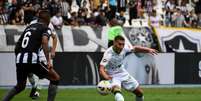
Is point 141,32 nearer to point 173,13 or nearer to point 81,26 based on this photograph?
point 81,26

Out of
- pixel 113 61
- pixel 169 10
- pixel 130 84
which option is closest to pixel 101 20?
pixel 169 10

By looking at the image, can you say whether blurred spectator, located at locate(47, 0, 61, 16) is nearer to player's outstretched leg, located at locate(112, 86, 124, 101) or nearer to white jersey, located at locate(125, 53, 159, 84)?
white jersey, located at locate(125, 53, 159, 84)

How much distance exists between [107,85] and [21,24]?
44.7 feet

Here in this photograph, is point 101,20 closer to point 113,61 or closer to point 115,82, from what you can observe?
point 113,61

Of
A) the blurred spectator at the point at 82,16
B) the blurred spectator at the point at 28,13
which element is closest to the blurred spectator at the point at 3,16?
the blurred spectator at the point at 28,13

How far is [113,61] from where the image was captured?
1485 centimetres

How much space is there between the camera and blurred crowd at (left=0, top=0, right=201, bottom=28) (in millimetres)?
28062

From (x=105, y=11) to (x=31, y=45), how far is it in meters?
16.6

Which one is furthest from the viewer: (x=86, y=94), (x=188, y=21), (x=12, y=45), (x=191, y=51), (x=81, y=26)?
(x=188, y=21)

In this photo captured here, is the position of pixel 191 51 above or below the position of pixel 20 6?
below

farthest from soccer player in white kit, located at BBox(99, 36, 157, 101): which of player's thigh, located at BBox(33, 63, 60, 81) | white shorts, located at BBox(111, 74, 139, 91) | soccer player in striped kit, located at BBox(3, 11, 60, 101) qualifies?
soccer player in striped kit, located at BBox(3, 11, 60, 101)

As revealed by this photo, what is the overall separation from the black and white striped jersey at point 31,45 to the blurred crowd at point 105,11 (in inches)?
445

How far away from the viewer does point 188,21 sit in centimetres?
3388

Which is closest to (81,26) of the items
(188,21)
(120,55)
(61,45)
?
(61,45)
